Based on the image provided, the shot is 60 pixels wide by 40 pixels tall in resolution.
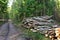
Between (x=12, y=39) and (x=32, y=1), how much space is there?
50.6 ft

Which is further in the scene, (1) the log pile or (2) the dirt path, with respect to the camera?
(2) the dirt path

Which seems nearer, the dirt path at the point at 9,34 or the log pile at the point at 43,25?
the log pile at the point at 43,25

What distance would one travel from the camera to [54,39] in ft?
34.8

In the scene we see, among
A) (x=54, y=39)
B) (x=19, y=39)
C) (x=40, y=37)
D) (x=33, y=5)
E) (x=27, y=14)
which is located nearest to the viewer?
(x=54, y=39)

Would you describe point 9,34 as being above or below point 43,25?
below

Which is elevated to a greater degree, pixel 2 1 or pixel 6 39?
pixel 2 1

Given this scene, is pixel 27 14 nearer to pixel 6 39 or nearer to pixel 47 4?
pixel 47 4

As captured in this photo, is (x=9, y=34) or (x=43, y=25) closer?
(x=43, y=25)

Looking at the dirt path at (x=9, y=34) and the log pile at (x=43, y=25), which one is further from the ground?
the log pile at (x=43, y=25)

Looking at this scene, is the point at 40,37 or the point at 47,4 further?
the point at 47,4

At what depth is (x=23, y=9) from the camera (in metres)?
30.5

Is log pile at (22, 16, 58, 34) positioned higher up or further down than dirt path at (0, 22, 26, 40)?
higher up

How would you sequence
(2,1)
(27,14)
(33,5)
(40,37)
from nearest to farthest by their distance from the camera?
(40,37)
(33,5)
(27,14)
(2,1)

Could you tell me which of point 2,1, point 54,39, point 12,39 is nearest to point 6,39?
point 12,39
